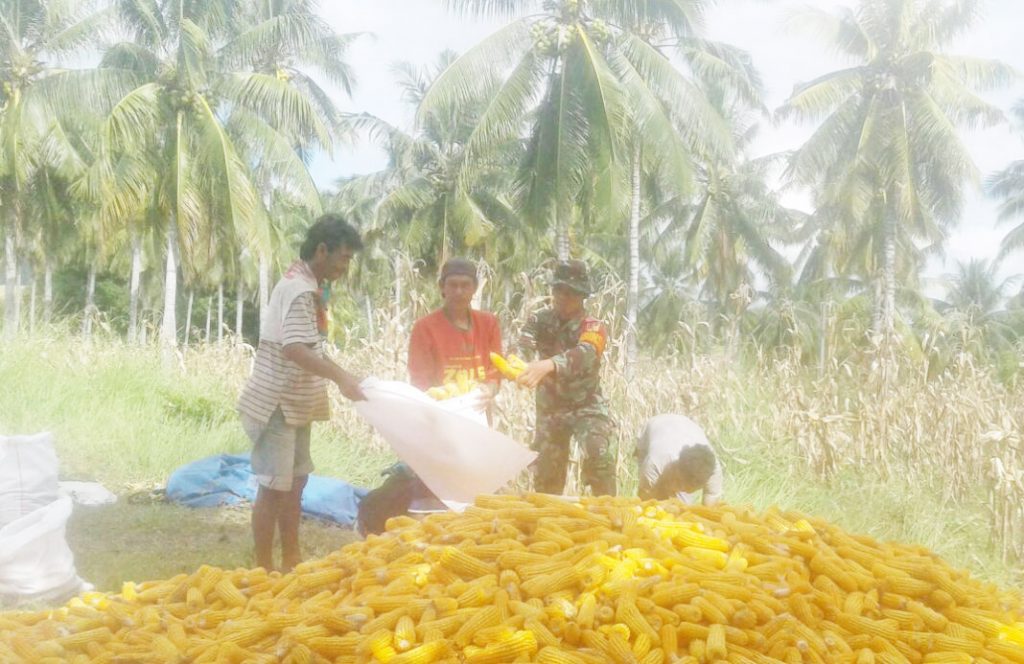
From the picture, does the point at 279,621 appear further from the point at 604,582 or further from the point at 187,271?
the point at 187,271

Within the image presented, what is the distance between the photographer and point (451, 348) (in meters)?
3.42

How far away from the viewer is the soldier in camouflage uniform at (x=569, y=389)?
3.54 meters

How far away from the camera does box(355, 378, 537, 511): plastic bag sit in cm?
288

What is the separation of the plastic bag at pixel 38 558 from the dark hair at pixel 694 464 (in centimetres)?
233

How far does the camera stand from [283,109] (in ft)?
29.4

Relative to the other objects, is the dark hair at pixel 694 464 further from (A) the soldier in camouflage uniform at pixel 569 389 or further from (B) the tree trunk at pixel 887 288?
(B) the tree trunk at pixel 887 288

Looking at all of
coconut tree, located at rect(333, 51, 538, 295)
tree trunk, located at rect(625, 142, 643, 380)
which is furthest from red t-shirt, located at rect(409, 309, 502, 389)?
coconut tree, located at rect(333, 51, 538, 295)

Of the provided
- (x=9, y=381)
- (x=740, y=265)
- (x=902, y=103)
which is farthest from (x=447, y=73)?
(x=740, y=265)

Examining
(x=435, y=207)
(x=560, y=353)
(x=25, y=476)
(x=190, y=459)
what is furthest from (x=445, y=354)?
(x=435, y=207)

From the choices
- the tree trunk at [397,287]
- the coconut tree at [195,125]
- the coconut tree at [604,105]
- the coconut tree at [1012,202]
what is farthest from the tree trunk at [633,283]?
the coconut tree at [1012,202]

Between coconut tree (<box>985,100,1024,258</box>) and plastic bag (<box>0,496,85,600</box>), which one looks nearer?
plastic bag (<box>0,496,85,600</box>)

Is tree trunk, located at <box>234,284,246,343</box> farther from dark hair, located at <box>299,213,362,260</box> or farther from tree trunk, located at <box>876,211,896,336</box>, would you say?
tree trunk, located at <box>876,211,896,336</box>

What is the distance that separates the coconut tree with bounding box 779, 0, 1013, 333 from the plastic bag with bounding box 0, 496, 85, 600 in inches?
148

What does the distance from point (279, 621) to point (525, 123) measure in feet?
21.3
